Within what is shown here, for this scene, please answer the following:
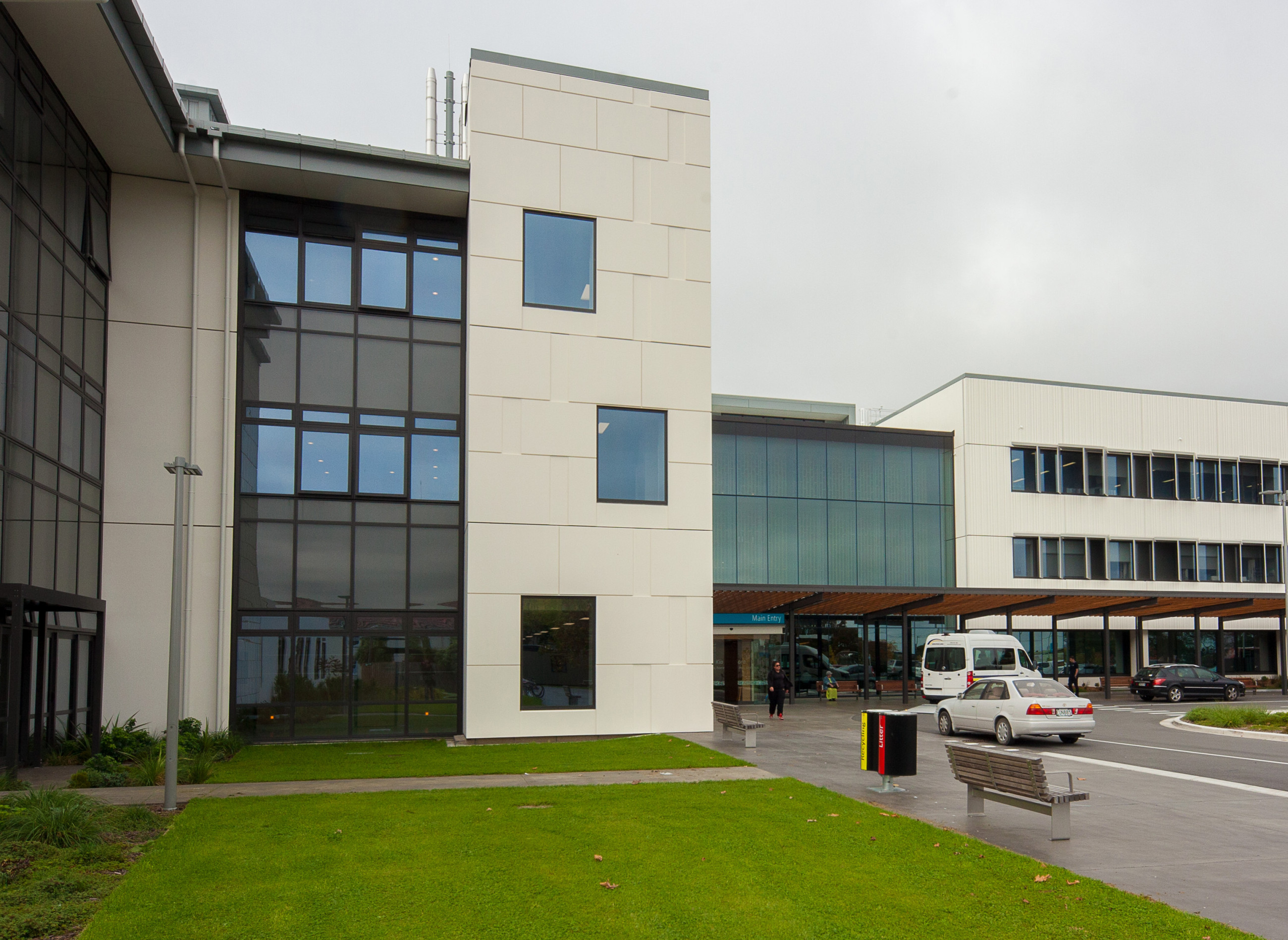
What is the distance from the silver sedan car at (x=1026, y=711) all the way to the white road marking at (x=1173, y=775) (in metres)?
0.87

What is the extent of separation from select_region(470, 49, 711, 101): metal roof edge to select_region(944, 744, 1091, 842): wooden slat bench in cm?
1630

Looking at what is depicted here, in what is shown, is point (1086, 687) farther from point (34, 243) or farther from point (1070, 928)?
point (34, 243)

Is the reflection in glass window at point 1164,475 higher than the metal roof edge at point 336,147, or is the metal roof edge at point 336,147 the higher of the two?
the metal roof edge at point 336,147

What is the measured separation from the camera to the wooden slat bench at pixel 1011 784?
10227 millimetres

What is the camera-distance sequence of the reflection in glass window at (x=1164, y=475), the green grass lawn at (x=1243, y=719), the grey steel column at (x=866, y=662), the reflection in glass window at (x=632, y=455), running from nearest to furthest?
the reflection in glass window at (x=632, y=455)
the green grass lawn at (x=1243, y=719)
the grey steel column at (x=866, y=662)
the reflection in glass window at (x=1164, y=475)

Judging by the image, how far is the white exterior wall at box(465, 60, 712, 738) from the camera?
20.1 m

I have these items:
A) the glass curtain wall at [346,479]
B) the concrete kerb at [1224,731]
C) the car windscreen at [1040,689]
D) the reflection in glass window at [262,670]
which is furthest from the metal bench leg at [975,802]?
the concrete kerb at [1224,731]

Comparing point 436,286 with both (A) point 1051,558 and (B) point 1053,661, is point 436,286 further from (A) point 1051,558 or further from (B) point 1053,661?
(B) point 1053,661

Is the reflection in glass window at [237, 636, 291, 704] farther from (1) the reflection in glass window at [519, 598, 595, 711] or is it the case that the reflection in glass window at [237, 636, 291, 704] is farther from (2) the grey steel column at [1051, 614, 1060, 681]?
(2) the grey steel column at [1051, 614, 1060, 681]

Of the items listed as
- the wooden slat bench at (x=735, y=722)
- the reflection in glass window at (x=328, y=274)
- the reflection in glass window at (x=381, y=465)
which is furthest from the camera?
the reflection in glass window at (x=328, y=274)

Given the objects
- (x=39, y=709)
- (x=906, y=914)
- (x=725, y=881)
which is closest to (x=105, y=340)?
(x=39, y=709)

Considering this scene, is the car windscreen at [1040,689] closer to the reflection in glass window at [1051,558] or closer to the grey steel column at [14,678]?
the grey steel column at [14,678]

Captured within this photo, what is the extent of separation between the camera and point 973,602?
3450cm

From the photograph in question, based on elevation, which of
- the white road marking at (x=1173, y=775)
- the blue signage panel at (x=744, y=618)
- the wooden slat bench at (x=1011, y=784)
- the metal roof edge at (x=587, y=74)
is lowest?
the white road marking at (x=1173, y=775)
